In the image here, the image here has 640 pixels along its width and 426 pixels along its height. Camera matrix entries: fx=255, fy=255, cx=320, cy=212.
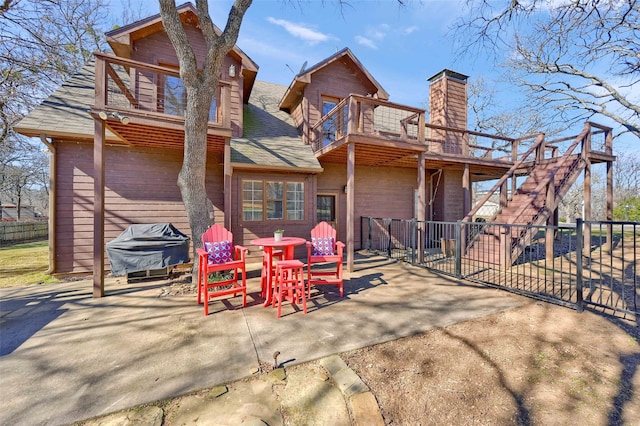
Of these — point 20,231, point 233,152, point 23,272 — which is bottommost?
point 23,272

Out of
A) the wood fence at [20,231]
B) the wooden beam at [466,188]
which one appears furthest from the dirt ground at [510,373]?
the wood fence at [20,231]

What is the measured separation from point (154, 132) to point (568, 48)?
31.7 ft

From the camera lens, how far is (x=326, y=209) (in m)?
8.88

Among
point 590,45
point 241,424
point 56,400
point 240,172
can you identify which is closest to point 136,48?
point 240,172

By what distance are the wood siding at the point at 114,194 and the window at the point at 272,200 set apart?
0.86 metres

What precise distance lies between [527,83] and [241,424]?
17392mm

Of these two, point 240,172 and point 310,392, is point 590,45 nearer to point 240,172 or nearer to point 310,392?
point 240,172

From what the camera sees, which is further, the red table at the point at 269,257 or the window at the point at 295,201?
the window at the point at 295,201

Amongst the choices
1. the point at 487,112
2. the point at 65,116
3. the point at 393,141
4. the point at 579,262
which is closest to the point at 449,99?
the point at 393,141

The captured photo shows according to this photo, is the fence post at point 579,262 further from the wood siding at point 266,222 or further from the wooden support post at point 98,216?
the wooden support post at point 98,216

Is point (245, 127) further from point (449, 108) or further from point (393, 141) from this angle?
point (449, 108)

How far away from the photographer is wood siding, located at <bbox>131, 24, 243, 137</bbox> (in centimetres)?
665

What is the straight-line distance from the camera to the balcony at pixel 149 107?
432 centimetres

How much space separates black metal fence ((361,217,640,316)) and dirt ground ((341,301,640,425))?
771 millimetres
